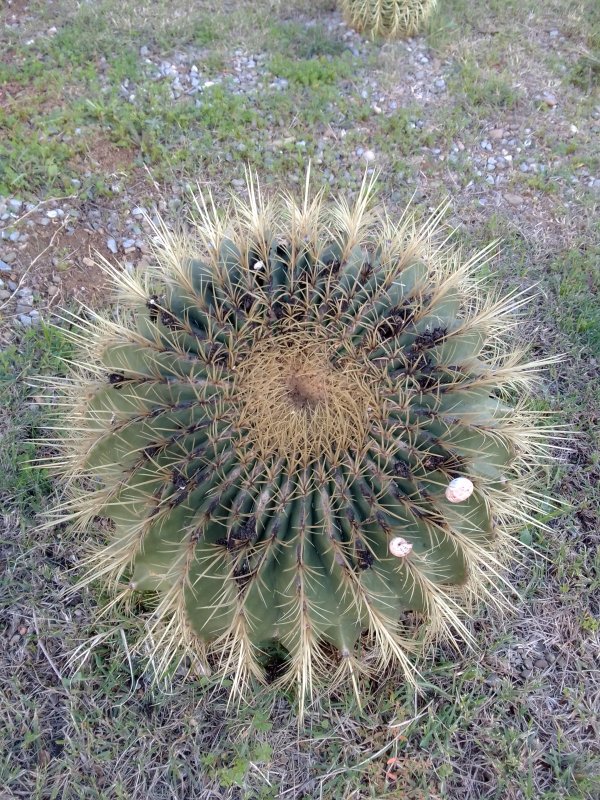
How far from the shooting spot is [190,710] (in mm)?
2281

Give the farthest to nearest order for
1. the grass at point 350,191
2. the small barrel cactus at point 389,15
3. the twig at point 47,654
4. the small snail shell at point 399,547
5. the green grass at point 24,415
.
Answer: the small barrel cactus at point 389,15
the green grass at point 24,415
the twig at point 47,654
the grass at point 350,191
the small snail shell at point 399,547

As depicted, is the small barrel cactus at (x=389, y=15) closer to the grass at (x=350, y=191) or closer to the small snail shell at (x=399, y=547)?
the grass at (x=350, y=191)

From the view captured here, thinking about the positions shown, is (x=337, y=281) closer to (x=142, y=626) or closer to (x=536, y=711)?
(x=142, y=626)

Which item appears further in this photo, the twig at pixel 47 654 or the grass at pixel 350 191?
the twig at pixel 47 654

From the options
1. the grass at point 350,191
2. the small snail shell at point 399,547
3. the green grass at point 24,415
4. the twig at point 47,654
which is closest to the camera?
the small snail shell at point 399,547

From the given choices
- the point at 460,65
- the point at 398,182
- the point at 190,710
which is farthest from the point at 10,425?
the point at 460,65

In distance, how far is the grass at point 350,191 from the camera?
2.21 meters

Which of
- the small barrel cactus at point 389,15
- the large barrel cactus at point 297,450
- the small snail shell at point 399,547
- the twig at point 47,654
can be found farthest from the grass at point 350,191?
the small snail shell at point 399,547

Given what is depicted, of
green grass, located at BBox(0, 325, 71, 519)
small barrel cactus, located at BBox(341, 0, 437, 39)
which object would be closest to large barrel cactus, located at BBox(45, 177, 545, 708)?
green grass, located at BBox(0, 325, 71, 519)

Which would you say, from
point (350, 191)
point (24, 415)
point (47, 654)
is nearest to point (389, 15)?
point (350, 191)

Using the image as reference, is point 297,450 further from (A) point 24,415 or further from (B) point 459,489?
(A) point 24,415

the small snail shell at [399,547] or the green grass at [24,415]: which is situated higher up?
the small snail shell at [399,547]

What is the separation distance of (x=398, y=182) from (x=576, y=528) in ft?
7.95

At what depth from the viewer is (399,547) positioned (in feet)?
5.80
